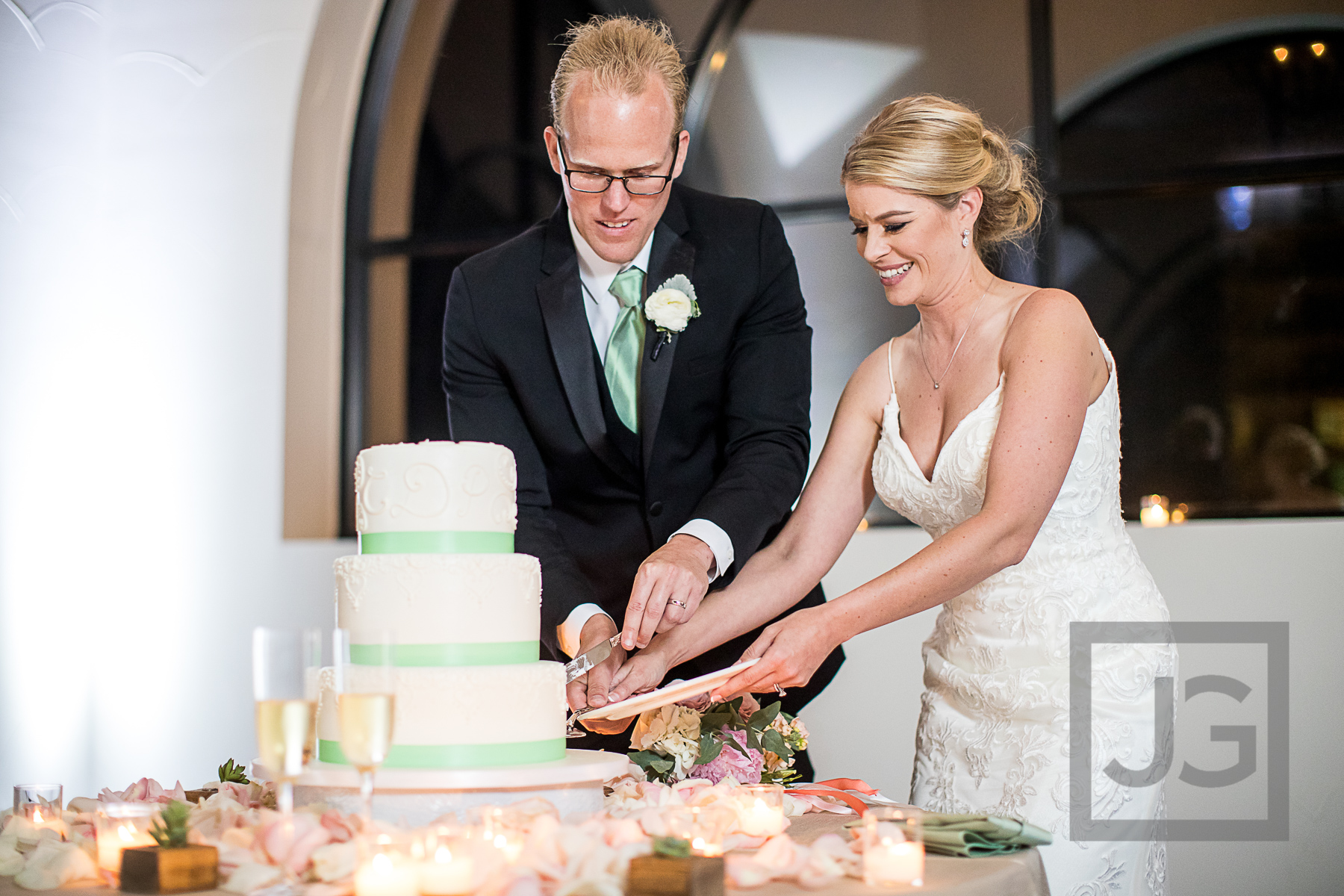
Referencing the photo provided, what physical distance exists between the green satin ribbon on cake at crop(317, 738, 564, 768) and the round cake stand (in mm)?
19

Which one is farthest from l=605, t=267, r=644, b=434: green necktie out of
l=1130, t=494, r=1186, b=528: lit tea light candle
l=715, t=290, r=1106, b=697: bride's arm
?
l=1130, t=494, r=1186, b=528: lit tea light candle

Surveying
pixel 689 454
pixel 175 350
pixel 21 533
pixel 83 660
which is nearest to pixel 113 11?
pixel 175 350

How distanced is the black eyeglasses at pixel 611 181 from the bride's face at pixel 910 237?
356mm

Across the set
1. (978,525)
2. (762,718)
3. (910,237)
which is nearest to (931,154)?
(910,237)

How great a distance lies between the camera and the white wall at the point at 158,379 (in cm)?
489

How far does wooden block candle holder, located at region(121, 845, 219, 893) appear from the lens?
121 centimetres

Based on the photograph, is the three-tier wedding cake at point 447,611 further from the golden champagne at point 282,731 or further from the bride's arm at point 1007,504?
the bride's arm at point 1007,504

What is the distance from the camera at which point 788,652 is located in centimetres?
188

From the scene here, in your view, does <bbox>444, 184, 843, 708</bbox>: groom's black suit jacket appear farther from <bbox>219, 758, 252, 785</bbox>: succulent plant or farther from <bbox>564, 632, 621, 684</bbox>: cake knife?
<bbox>219, 758, 252, 785</bbox>: succulent plant

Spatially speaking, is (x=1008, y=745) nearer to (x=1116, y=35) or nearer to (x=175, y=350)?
(x=1116, y=35)

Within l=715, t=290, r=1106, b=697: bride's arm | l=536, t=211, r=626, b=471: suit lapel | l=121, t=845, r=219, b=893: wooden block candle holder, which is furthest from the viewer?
l=536, t=211, r=626, b=471: suit lapel

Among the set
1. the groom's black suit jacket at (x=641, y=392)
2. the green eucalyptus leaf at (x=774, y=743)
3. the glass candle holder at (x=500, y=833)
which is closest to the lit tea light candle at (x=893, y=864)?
the glass candle holder at (x=500, y=833)

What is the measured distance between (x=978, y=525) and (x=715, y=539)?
0.48 metres

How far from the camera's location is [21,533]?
15.4 feet
